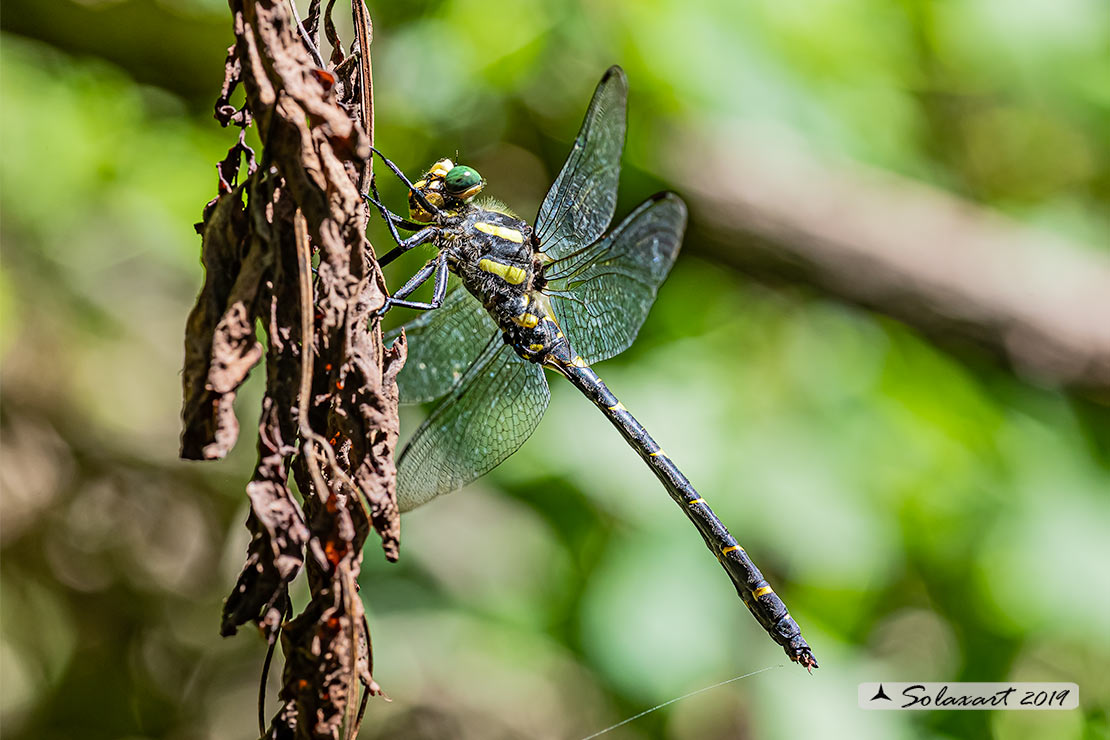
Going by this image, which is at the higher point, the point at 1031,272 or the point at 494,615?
the point at 1031,272

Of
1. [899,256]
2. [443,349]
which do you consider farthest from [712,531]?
[899,256]

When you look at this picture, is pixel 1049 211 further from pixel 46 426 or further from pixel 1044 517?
pixel 46 426

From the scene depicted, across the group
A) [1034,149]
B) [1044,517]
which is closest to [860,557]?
[1044,517]

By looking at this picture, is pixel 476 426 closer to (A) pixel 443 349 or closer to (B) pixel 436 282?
(A) pixel 443 349

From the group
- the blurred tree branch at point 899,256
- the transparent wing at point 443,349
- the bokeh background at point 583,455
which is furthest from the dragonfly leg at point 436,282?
the blurred tree branch at point 899,256

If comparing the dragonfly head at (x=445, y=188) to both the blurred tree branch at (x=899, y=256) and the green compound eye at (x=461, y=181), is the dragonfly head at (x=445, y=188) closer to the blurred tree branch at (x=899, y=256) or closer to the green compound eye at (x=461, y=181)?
the green compound eye at (x=461, y=181)

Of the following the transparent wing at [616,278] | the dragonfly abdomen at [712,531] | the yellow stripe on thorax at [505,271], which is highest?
the transparent wing at [616,278]
